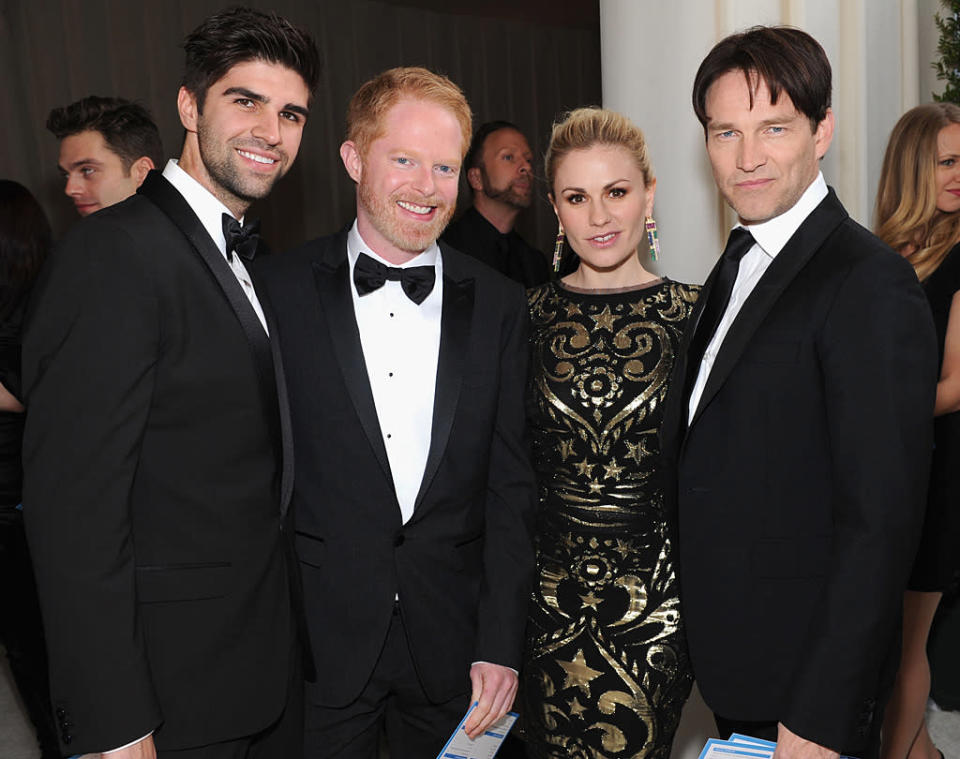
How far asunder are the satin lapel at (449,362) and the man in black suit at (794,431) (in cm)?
46

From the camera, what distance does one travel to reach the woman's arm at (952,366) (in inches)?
104

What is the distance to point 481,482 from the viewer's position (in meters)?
1.97

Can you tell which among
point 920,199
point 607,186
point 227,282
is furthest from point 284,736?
point 920,199

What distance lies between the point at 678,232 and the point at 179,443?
1.95 meters

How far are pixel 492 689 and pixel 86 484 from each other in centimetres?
94

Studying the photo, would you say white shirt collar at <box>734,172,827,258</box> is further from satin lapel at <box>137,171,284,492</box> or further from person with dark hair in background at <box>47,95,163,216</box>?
person with dark hair in background at <box>47,95,163,216</box>

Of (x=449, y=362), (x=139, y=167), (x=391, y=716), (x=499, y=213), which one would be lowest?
(x=391, y=716)

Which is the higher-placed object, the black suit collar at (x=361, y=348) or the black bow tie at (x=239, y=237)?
the black bow tie at (x=239, y=237)

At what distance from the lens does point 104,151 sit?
3.39 meters

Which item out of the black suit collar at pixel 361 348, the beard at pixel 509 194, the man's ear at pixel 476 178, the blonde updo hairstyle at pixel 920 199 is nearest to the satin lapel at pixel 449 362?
the black suit collar at pixel 361 348

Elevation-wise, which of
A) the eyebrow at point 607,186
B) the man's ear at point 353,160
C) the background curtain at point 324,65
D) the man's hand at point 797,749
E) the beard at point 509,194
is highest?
the background curtain at point 324,65

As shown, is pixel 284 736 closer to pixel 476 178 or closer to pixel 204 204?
pixel 204 204

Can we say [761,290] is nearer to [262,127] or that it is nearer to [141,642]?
[262,127]

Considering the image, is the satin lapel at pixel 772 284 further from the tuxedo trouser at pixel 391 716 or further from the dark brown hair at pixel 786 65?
the tuxedo trouser at pixel 391 716
